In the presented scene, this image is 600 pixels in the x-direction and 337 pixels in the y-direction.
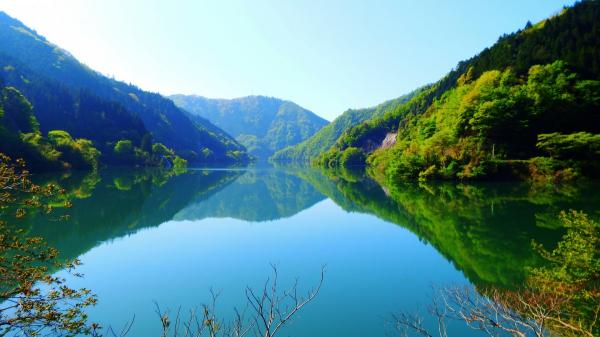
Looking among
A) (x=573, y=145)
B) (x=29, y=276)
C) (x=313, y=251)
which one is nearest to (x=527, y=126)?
(x=573, y=145)

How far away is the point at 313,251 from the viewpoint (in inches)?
749

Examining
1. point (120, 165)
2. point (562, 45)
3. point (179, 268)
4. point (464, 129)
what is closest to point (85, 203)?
point (179, 268)

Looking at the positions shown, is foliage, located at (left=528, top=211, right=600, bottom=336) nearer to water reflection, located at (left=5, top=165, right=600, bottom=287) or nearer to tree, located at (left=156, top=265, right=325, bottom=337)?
water reflection, located at (left=5, top=165, right=600, bottom=287)

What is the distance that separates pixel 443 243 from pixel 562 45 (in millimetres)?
71996

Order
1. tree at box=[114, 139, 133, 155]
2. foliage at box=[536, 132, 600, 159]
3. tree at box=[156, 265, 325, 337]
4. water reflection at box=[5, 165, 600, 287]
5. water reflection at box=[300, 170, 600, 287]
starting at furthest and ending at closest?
tree at box=[114, 139, 133, 155] < foliage at box=[536, 132, 600, 159] < water reflection at box=[5, 165, 600, 287] < water reflection at box=[300, 170, 600, 287] < tree at box=[156, 265, 325, 337]

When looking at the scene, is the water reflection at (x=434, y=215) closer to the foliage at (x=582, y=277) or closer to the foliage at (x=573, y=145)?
the foliage at (x=582, y=277)

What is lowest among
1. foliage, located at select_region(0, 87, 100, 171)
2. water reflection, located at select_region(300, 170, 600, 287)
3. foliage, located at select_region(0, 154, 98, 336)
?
water reflection, located at select_region(300, 170, 600, 287)

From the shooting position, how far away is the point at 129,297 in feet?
40.1

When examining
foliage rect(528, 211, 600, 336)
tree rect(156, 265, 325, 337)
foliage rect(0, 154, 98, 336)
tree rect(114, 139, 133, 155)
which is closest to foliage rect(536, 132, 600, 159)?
foliage rect(528, 211, 600, 336)

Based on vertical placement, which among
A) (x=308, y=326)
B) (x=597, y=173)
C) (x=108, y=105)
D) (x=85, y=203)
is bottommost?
(x=597, y=173)

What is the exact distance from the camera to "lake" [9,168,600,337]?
11.5 m

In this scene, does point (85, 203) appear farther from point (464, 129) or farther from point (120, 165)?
point (120, 165)

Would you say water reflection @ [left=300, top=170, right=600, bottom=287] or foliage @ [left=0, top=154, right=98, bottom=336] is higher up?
foliage @ [left=0, top=154, right=98, bottom=336]

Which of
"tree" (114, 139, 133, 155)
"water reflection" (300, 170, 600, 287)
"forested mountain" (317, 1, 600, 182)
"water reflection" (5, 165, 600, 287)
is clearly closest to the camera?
"water reflection" (300, 170, 600, 287)
